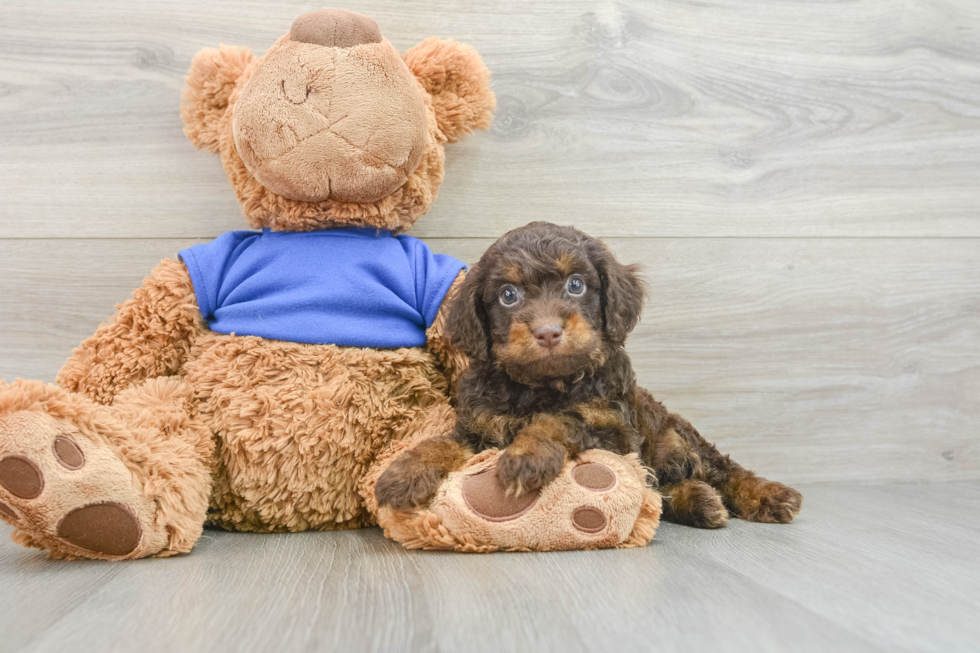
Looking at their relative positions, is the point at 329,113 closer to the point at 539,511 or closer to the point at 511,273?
the point at 511,273

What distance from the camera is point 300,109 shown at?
5.55ft

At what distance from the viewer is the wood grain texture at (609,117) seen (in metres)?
2.14

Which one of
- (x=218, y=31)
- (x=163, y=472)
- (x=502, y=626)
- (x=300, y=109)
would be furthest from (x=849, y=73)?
(x=163, y=472)

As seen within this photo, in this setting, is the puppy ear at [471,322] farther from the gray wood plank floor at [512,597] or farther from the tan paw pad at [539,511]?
the gray wood plank floor at [512,597]

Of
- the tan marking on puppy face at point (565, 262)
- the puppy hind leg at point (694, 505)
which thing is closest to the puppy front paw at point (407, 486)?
the tan marking on puppy face at point (565, 262)

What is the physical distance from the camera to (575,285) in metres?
1.57

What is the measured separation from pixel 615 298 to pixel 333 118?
2.47 feet

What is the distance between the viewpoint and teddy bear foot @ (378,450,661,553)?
1439mm

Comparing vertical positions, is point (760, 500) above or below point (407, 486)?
below

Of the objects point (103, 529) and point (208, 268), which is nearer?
point (103, 529)

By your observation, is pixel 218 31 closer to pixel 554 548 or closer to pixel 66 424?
pixel 66 424

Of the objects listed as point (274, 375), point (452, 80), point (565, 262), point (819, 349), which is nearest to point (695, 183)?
point (819, 349)

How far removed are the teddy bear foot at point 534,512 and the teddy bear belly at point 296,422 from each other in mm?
297

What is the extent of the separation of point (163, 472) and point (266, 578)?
1.16 feet
